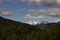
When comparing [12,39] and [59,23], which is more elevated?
[59,23]

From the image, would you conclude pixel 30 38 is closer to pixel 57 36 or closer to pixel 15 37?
pixel 15 37

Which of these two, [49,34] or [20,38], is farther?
[49,34]

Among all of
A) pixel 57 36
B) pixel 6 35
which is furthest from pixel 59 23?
pixel 6 35

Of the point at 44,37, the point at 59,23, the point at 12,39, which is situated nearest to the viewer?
the point at 12,39

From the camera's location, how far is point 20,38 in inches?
464

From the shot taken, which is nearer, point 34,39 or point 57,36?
point 34,39

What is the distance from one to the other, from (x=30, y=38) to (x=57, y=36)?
1808mm

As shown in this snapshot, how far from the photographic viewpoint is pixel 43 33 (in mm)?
12891

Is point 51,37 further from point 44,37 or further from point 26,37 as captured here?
point 26,37

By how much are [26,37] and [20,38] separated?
406 mm

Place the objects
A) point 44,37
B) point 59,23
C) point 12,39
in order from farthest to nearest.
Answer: point 59,23, point 44,37, point 12,39

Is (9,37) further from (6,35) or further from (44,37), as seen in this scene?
(44,37)

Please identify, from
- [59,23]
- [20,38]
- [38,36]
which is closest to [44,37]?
[38,36]

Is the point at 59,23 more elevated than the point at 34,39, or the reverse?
the point at 59,23
